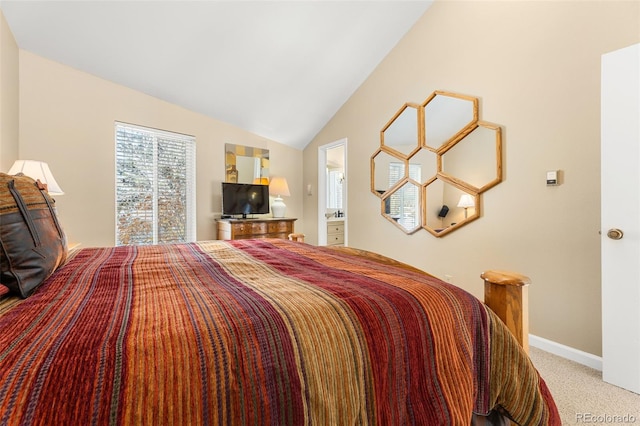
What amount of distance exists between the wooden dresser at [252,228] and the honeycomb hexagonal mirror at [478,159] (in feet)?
7.80

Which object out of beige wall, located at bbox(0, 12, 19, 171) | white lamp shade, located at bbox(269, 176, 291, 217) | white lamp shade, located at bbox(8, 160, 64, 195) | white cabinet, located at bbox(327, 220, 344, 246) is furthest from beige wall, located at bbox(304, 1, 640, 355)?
beige wall, located at bbox(0, 12, 19, 171)

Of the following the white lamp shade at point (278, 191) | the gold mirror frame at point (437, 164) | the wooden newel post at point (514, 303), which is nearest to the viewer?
the wooden newel post at point (514, 303)

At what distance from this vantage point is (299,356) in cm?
72

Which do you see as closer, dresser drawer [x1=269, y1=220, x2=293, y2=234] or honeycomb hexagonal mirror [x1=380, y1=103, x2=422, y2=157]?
honeycomb hexagonal mirror [x1=380, y1=103, x2=422, y2=157]

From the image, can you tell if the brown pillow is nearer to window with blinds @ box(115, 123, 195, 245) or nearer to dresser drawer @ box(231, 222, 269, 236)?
window with blinds @ box(115, 123, 195, 245)

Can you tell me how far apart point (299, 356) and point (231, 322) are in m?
0.19

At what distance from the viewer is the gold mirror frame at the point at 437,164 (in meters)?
2.70

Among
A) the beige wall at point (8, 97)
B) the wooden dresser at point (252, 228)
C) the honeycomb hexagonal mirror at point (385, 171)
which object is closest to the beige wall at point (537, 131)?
the honeycomb hexagonal mirror at point (385, 171)

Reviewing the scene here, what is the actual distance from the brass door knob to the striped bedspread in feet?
4.14

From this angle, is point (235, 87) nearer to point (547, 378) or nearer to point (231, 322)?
point (231, 322)

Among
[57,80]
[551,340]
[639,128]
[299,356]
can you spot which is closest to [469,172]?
[639,128]

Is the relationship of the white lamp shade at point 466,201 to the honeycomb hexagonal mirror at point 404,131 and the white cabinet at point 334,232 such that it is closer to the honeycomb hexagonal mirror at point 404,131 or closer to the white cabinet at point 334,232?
the honeycomb hexagonal mirror at point 404,131

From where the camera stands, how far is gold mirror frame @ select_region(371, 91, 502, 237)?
2695mm

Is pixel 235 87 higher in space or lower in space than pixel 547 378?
higher
